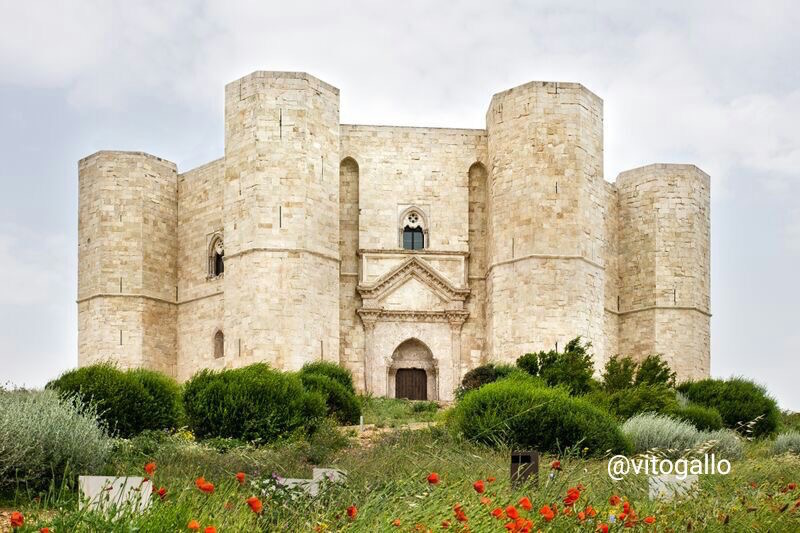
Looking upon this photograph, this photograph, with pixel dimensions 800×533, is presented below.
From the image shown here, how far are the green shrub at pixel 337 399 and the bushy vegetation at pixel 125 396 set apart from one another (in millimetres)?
4312

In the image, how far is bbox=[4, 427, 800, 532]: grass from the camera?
20.3ft

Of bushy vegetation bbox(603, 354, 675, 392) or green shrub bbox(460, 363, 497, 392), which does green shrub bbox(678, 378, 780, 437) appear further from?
green shrub bbox(460, 363, 497, 392)

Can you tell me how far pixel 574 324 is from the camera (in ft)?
84.5

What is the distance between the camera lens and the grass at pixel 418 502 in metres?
6.20

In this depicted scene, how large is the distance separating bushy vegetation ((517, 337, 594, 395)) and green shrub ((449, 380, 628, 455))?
200 inches

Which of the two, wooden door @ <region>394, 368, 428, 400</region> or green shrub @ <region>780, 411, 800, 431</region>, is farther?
wooden door @ <region>394, 368, 428, 400</region>

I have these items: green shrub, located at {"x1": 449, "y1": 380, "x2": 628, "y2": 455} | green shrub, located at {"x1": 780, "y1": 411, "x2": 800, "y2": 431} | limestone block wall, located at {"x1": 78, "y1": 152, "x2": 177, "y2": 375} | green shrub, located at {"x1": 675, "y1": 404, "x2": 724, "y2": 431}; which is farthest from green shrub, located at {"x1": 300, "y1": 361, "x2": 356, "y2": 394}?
green shrub, located at {"x1": 449, "y1": 380, "x2": 628, "y2": 455}

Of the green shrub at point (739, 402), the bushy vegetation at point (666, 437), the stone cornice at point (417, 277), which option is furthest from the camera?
the stone cornice at point (417, 277)

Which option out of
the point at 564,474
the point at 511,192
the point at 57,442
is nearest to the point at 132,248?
the point at 511,192

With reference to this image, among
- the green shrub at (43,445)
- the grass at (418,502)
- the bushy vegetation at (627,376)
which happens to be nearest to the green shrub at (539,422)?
the grass at (418,502)

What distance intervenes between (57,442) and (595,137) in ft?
65.0

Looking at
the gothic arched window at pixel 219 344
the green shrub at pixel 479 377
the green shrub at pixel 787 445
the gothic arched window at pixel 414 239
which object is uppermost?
the gothic arched window at pixel 414 239

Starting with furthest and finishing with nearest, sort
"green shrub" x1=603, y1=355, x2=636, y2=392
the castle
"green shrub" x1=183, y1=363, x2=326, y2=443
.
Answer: the castle
"green shrub" x1=603, y1=355, x2=636, y2=392
"green shrub" x1=183, y1=363, x2=326, y2=443

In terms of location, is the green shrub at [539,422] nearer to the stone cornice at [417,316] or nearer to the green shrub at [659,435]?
the green shrub at [659,435]
